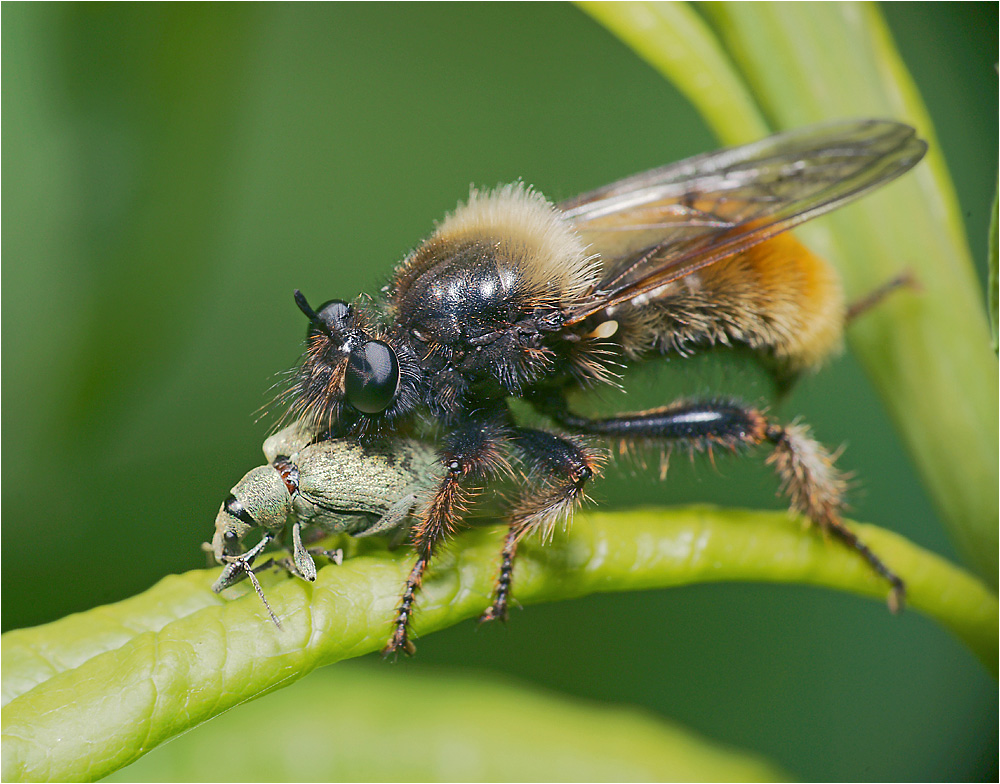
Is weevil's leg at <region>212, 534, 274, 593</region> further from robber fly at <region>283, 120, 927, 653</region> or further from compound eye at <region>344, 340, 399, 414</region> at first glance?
compound eye at <region>344, 340, 399, 414</region>

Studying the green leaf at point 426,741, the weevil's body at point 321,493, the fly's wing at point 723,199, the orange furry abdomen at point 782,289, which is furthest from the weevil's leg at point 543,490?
the orange furry abdomen at point 782,289

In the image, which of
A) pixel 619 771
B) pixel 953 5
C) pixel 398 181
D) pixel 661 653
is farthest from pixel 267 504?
pixel 953 5

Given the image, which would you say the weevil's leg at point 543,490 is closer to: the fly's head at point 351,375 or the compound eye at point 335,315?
the fly's head at point 351,375

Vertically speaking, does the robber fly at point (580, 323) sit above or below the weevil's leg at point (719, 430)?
above

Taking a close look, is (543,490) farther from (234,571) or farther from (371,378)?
(234,571)

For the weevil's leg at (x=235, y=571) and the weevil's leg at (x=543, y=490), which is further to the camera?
the weevil's leg at (x=543, y=490)

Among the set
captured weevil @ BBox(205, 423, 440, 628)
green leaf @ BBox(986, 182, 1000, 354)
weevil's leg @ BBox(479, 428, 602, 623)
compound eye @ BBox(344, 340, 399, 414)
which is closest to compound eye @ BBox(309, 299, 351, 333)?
compound eye @ BBox(344, 340, 399, 414)
